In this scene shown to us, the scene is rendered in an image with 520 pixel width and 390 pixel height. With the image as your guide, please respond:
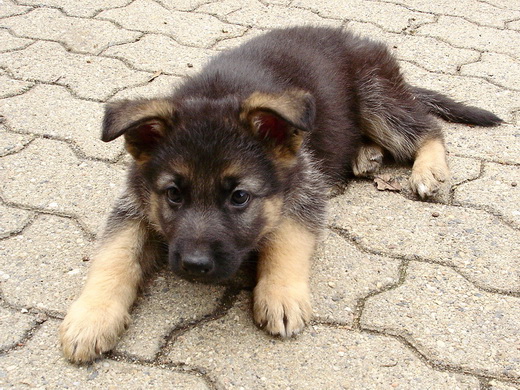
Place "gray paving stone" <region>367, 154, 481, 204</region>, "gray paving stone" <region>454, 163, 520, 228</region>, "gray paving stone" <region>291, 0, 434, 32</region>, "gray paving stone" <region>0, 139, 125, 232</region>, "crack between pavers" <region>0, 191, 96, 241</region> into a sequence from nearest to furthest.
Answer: "crack between pavers" <region>0, 191, 96, 241</region>
"gray paving stone" <region>0, 139, 125, 232</region>
"gray paving stone" <region>454, 163, 520, 228</region>
"gray paving stone" <region>367, 154, 481, 204</region>
"gray paving stone" <region>291, 0, 434, 32</region>

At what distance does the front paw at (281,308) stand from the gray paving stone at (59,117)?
58.1 inches

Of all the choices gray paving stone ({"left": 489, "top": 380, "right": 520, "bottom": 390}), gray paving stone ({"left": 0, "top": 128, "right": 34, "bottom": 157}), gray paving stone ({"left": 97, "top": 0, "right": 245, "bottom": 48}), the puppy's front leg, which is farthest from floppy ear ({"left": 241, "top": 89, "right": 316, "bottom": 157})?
gray paving stone ({"left": 97, "top": 0, "right": 245, "bottom": 48})

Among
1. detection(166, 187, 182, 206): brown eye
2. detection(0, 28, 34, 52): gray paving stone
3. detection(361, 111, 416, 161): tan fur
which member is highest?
detection(166, 187, 182, 206): brown eye

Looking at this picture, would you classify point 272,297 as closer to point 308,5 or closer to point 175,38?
point 175,38

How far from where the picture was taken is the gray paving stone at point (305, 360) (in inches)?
91.9

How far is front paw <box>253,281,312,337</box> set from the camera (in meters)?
2.53

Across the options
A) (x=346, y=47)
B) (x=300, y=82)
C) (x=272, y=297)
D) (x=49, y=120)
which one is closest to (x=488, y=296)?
(x=272, y=297)

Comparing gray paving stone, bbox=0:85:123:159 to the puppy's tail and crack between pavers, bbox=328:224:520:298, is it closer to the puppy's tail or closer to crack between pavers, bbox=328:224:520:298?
crack between pavers, bbox=328:224:520:298

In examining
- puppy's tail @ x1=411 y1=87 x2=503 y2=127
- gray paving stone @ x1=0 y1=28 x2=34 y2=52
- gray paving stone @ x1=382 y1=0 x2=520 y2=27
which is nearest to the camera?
puppy's tail @ x1=411 y1=87 x2=503 y2=127

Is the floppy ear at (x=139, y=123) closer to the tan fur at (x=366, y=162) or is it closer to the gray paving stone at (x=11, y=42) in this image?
the tan fur at (x=366, y=162)

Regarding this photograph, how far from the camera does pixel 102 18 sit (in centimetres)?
520

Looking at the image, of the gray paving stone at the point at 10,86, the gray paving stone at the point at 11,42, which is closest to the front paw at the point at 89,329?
the gray paving stone at the point at 10,86

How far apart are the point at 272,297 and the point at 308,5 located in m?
3.75

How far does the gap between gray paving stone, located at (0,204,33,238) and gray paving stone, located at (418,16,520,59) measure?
Result: 3558 millimetres
